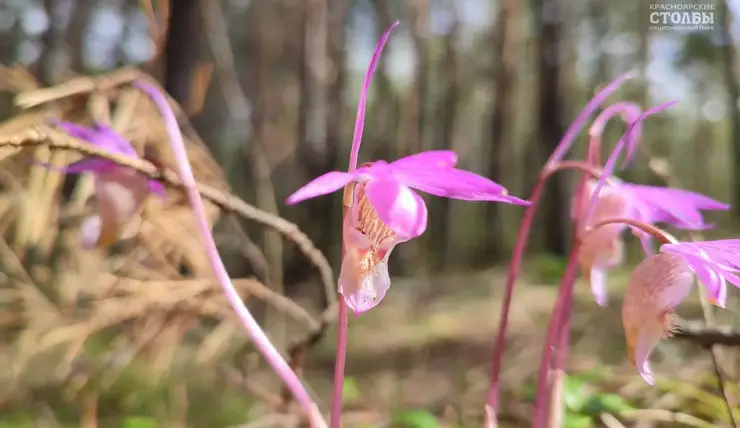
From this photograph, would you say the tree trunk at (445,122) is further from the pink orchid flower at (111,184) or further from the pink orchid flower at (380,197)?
the pink orchid flower at (380,197)

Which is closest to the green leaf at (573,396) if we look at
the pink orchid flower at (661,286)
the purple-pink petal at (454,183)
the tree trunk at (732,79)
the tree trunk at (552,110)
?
the pink orchid flower at (661,286)

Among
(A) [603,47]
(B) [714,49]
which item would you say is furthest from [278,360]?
(A) [603,47]

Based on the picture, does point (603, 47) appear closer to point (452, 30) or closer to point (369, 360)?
point (452, 30)

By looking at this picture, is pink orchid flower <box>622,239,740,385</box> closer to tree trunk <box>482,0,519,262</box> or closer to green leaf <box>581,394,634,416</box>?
green leaf <box>581,394,634,416</box>

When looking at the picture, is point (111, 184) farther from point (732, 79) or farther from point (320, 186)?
point (732, 79)

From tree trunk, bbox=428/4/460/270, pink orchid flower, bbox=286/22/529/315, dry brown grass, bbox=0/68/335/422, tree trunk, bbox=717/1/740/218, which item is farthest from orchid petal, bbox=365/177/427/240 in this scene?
tree trunk, bbox=428/4/460/270

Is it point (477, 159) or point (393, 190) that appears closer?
point (393, 190)

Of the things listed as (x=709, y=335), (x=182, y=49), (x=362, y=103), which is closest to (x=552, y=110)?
(x=182, y=49)

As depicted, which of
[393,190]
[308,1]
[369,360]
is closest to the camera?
[393,190]
